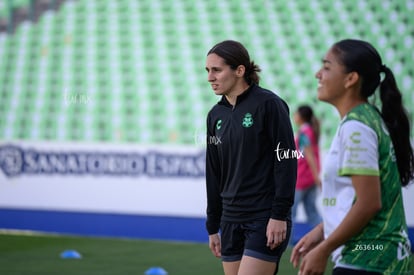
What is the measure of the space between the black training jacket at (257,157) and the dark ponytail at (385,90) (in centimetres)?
129

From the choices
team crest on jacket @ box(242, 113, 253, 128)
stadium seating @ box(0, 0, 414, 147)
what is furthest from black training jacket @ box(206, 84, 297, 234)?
stadium seating @ box(0, 0, 414, 147)

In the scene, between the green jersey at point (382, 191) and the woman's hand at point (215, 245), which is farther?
the woman's hand at point (215, 245)

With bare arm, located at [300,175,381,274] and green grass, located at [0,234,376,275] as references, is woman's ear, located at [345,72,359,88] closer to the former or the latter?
bare arm, located at [300,175,381,274]

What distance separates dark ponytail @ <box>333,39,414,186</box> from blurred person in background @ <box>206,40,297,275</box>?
129cm

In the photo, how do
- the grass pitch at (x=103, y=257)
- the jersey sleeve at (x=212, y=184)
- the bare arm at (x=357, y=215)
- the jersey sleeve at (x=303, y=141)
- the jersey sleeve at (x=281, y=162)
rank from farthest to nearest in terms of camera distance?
the jersey sleeve at (x=303, y=141), the grass pitch at (x=103, y=257), the jersey sleeve at (x=212, y=184), the jersey sleeve at (x=281, y=162), the bare arm at (x=357, y=215)

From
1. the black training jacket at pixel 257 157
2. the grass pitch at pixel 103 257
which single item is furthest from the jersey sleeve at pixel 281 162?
the grass pitch at pixel 103 257

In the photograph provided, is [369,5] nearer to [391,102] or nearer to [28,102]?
[28,102]

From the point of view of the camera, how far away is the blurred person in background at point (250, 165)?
4227 mm

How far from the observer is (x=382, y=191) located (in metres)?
2.84

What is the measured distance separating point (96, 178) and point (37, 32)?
123 inches

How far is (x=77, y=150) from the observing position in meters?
A: 12.3

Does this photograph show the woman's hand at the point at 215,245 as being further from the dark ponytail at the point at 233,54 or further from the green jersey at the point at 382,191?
the green jersey at the point at 382,191

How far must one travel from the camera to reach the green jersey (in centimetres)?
278

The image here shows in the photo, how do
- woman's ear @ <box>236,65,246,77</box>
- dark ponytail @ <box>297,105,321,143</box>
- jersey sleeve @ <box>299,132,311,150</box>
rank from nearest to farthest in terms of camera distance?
woman's ear @ <box>236,65,246,77</box>
jersey sleeve @ <box>299,132,311,150</box>
dark ponytail @ <box>297,105,321,143</box>
